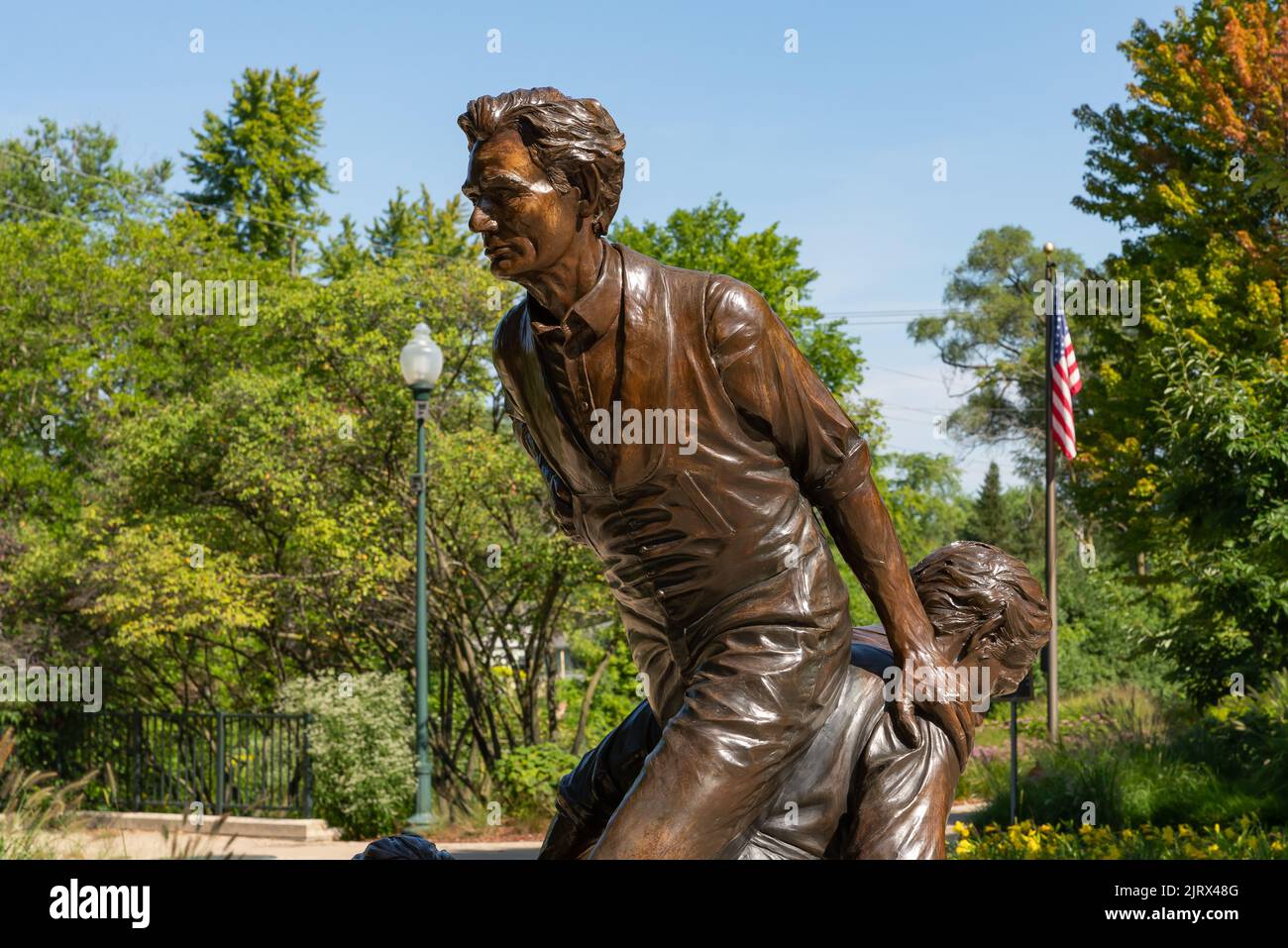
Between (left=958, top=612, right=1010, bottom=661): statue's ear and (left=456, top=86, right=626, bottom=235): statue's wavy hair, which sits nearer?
(left=456, top=86, right=626, bottom=235): statue's wavy hair

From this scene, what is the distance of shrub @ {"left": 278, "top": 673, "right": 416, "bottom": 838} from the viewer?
16156mm

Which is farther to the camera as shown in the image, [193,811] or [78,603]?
[78,603]

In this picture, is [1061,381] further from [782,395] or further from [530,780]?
[782,395]

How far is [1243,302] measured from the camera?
19297 millimetres

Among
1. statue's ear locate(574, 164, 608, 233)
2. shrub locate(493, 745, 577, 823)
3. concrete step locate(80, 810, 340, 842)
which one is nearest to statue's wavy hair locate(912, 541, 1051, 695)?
statue's ear locate(574, 164, 608, 233)

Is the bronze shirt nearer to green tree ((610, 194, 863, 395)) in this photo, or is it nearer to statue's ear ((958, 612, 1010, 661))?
statue's ear ((958, 612, 1010, 661))

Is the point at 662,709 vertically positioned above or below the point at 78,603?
above

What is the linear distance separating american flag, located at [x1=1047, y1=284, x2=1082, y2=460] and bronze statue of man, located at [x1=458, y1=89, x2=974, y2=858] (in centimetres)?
1392

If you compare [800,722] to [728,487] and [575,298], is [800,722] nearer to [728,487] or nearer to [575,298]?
[728,487]

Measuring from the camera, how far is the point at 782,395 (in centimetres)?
277

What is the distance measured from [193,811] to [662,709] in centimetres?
1573

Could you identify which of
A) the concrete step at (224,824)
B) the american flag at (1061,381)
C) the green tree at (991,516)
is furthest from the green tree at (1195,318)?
the green tree at (991,516)
